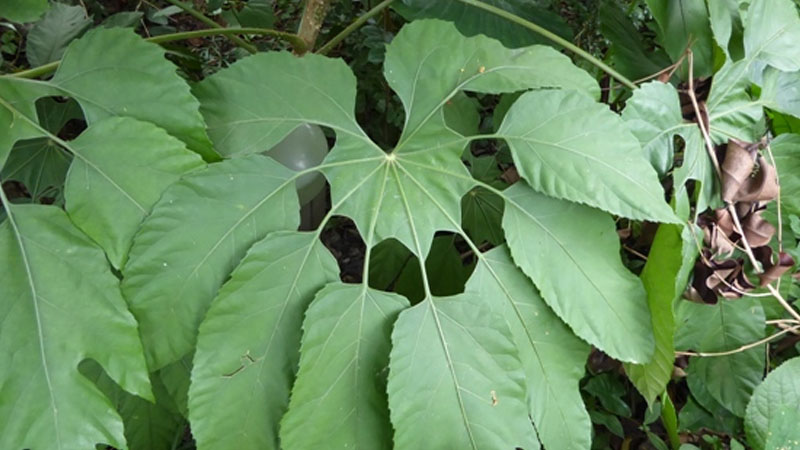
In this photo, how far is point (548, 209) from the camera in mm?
720

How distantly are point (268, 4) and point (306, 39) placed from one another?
48cm

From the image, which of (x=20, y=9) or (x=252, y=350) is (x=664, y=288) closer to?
(x=252, y=350)

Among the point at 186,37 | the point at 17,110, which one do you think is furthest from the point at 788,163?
the point at 17,110

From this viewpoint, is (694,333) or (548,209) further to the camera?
(694,333)

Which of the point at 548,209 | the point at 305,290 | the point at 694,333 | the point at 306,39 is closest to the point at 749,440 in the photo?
the point at 694,333

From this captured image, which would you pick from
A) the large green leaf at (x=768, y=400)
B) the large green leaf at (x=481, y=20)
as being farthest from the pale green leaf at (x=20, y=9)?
the large green leaf at (x=768, y=400)

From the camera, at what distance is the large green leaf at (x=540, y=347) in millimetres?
701

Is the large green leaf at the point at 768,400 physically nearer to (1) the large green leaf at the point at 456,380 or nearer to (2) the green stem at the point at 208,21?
(1) the large green leaf at the point at 456,380

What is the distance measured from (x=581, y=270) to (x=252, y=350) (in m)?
0.36

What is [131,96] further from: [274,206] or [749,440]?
[749,440]

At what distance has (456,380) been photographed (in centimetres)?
63

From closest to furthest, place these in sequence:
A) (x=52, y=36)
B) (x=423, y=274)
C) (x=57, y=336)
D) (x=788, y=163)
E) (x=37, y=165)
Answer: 1. (x=57, y=336)
2. (x=423, y=274)
3. (x=37, y=165)
4. (x=788, y=163)
5. (x=52, y=36)

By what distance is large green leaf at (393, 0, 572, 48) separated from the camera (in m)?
1.00

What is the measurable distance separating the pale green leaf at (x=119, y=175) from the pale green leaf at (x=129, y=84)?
1.1 inches
